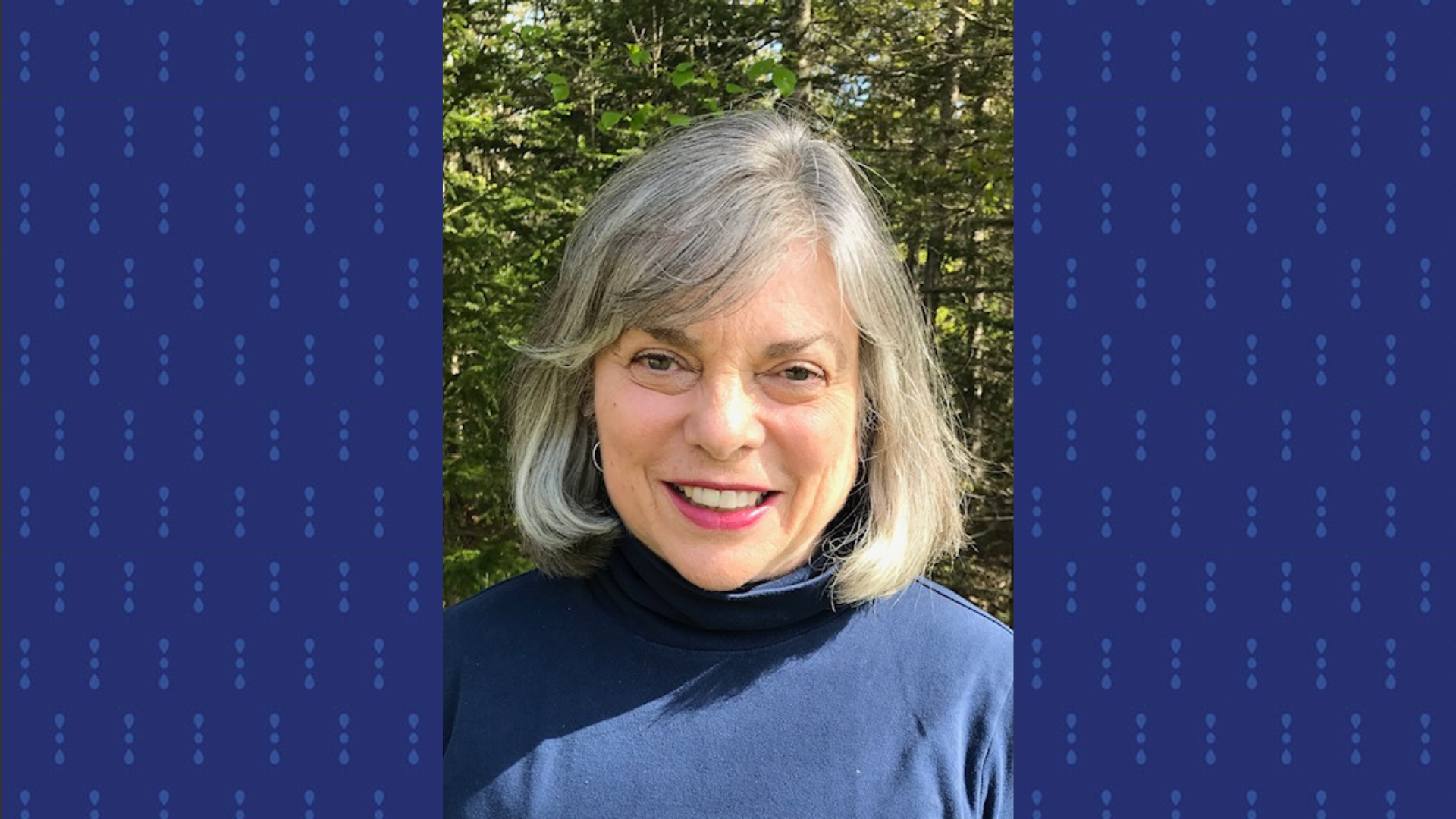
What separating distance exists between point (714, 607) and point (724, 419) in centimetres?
32

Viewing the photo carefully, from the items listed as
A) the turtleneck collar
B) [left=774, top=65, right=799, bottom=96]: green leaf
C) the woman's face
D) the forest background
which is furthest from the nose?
[left=774, top=65, right=799, bottom=96]: green leaf

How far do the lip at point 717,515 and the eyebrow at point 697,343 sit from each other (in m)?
0.19

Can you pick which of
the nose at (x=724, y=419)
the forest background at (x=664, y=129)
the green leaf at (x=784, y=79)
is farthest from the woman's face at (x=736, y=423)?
the green leaf at (x=784, y=79)

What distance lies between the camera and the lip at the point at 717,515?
5.80ft

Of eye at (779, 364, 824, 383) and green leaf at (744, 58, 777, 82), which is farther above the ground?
green leaf at (744, 58, 777, 82)

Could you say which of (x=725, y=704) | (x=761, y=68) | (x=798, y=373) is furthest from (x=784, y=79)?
(x=725, y=704)

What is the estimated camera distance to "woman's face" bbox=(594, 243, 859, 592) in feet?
5.56

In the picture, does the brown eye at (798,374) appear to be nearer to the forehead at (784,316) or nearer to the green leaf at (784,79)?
the forehead at (784,316)

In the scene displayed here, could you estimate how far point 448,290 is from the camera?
4699 millimetres

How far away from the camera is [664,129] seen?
3.83 meters

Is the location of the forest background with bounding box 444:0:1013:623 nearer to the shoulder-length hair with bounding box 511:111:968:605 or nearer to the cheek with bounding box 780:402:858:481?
the shoulder-length hair with bounding box 511:111:968:605

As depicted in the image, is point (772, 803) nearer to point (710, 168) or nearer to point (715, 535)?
point (715, 535)

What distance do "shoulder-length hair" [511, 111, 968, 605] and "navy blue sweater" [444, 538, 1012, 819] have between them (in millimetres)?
80

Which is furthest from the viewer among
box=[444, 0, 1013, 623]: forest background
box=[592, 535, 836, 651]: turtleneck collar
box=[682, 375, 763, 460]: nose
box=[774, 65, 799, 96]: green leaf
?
box=[444, 0, 1013, 623]: forest background
